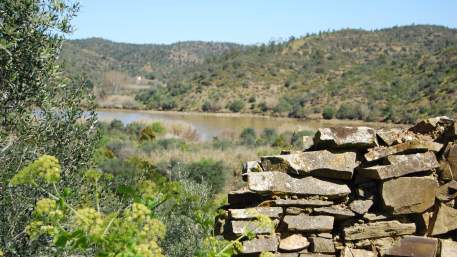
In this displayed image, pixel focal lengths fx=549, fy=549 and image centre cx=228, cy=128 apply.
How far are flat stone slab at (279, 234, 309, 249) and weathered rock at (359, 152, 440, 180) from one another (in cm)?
111

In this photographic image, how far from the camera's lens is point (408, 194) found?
6633 millimetres

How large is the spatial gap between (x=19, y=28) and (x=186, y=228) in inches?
245

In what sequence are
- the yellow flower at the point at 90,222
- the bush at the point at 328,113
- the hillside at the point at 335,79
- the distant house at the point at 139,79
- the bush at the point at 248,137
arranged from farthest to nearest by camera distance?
the distant house at the point at 139,79 < the bush at the point at 328,113 < the hillside at the point at 335,79 < the bush at the point at 248,137 < the yellow flower at the point at 90,222

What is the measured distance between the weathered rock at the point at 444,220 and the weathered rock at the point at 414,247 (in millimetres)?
168

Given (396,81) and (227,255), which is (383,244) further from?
(396,81)

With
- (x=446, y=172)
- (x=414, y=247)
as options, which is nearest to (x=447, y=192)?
(x=446, y=172)

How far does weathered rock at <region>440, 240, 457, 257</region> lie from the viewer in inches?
258

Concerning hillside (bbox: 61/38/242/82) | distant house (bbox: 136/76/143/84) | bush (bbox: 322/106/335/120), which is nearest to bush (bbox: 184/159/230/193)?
bush (bbox: 322/106/335/120)

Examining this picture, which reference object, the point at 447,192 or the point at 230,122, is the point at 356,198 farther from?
the point at 230,122

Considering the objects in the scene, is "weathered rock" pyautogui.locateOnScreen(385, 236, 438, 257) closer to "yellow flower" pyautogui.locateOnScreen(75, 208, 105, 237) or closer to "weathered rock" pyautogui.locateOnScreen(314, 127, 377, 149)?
"weathered rock" pyautogui.locateOnScreen(314, 127, 377, 149)

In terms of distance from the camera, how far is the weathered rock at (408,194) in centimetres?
662

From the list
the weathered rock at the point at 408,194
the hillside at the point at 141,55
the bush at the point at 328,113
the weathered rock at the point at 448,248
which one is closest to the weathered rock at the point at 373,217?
the weathered rock at the point at 408,194

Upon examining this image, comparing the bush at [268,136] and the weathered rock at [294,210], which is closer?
the weathered rock at [294,210]

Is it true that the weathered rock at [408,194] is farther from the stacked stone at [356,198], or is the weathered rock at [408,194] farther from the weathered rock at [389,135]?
the weathered rock at [389,135]
